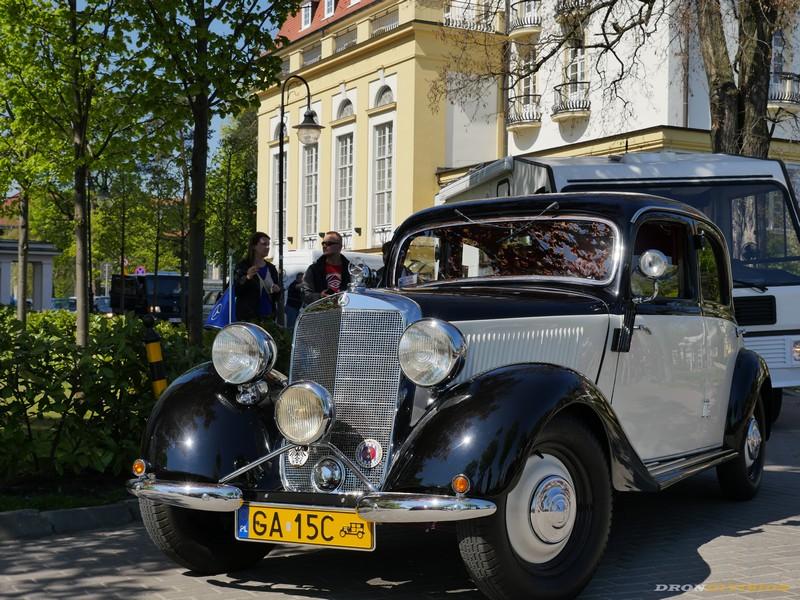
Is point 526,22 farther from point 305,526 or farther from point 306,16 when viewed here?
point 305,526

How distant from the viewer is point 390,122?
40.6 m

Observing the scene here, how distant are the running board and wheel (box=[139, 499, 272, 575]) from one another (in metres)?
2.23

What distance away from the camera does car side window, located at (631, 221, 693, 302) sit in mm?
6312

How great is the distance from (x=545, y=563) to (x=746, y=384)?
2945 mm

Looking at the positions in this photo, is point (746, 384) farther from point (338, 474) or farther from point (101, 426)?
point (101, 426)

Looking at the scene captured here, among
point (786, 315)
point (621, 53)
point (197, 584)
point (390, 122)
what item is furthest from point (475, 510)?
point (390, 122)

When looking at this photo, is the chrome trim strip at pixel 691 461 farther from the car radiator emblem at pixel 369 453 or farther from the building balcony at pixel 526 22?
the building balcony at pixel 526 22

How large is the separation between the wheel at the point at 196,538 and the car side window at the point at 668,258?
2.61 meters

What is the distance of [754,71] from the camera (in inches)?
699

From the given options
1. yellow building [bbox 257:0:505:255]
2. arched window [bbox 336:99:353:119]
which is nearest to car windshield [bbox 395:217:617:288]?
yellow building [bbox 257:0:505:255]

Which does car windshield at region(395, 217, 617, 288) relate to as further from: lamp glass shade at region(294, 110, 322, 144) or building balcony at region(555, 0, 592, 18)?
lamp glass shade at region(294, 110, 322, 144)

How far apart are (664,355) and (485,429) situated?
202cm

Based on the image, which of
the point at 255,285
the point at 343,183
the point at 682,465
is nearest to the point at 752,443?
the point at 682,465

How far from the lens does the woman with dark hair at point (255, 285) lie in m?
11.0
